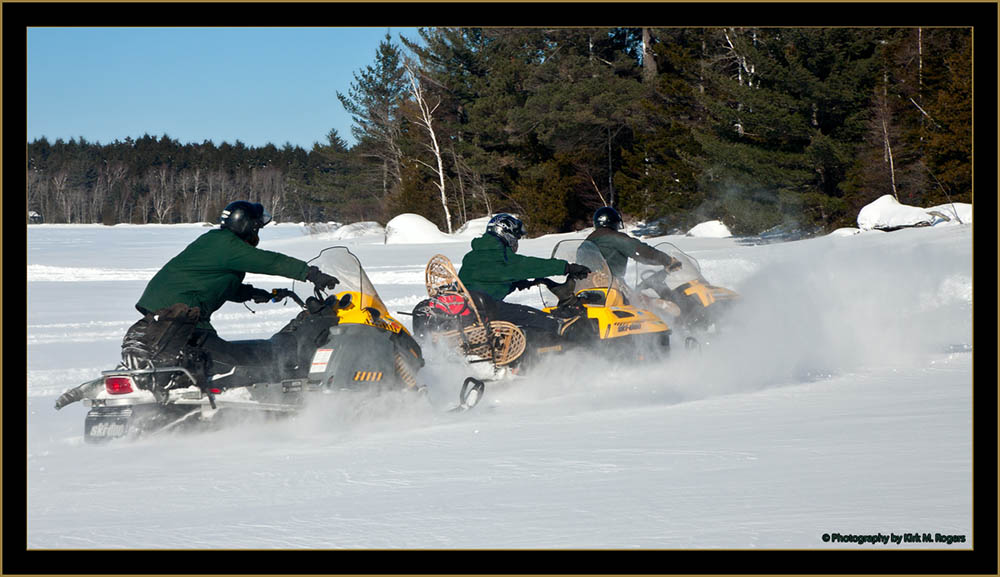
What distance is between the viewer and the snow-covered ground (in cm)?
342

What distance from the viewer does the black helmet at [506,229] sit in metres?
7.71

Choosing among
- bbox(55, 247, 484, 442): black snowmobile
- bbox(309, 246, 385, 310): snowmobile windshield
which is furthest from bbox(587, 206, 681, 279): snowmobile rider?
bbox(309, 246, 385, 310): snowmobile windshield

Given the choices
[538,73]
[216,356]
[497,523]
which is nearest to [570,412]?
[216,356]

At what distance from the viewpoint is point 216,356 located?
573cm

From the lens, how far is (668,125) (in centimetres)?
3378

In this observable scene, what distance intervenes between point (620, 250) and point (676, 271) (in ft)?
2.78

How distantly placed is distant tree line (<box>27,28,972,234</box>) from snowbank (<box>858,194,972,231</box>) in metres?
2.73

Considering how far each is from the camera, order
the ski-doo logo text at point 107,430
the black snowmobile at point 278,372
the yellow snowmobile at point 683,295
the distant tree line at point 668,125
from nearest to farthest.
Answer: the ski-doo logo text at point 107,430, the black snowmobile at point 278,372, the yellow snowmobile at point 683,295, the distant tree line at point 668,125

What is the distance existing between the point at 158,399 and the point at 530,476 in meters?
2.44

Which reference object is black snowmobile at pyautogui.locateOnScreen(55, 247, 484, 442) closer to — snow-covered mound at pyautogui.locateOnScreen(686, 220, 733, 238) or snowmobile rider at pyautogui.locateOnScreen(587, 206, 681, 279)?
snowmobile rider at pyautogui.locateOnScreen(587, 206, 681, 279)

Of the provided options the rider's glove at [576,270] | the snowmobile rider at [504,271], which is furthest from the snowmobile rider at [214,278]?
the rider's glove at [576,270]

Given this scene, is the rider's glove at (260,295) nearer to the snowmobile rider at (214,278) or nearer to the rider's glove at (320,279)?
the snowmobile rider at (214,278)

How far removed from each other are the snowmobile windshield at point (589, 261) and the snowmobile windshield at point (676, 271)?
934 millimetres

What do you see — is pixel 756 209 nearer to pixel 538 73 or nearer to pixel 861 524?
pixel 538 73
